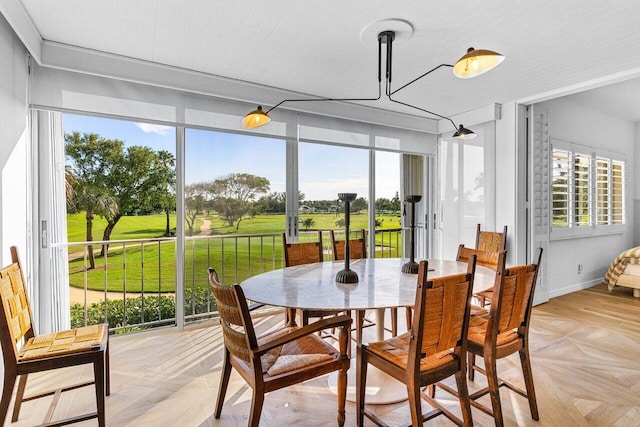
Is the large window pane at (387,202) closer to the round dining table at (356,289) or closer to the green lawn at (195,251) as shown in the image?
the green lawn at (195,251)

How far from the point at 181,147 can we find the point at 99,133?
1193 millimetres

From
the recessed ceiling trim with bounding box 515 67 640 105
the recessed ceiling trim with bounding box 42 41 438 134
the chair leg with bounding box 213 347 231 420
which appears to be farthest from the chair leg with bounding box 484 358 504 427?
the recessed ceiling trim with bounding box 515 67 640 105

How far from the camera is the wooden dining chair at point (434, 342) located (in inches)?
59.8

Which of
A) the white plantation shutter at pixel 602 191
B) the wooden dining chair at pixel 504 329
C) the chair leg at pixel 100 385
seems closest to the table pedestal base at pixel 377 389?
the wooden dining chair at pixel 504 329

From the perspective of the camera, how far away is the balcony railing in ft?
11.3

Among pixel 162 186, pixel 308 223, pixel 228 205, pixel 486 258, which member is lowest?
pixel 486 258

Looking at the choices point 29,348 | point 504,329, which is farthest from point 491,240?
point 29,348

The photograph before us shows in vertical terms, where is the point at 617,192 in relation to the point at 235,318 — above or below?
above

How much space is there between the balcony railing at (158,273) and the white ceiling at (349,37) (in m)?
1.61

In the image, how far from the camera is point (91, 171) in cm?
369

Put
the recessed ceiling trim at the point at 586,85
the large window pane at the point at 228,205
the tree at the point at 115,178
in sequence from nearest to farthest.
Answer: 1. the recessed ceiling trim at the point at 586,85
2. the large window pane at the point at 228,205
3. the tree at the point at 115,178

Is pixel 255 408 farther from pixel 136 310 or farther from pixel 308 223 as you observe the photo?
pixel 136 310

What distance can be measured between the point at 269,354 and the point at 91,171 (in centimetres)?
309

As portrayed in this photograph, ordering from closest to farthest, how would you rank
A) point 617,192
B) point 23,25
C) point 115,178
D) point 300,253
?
point 23,25 < point 300,253 < point 115,178 < point 617,192
